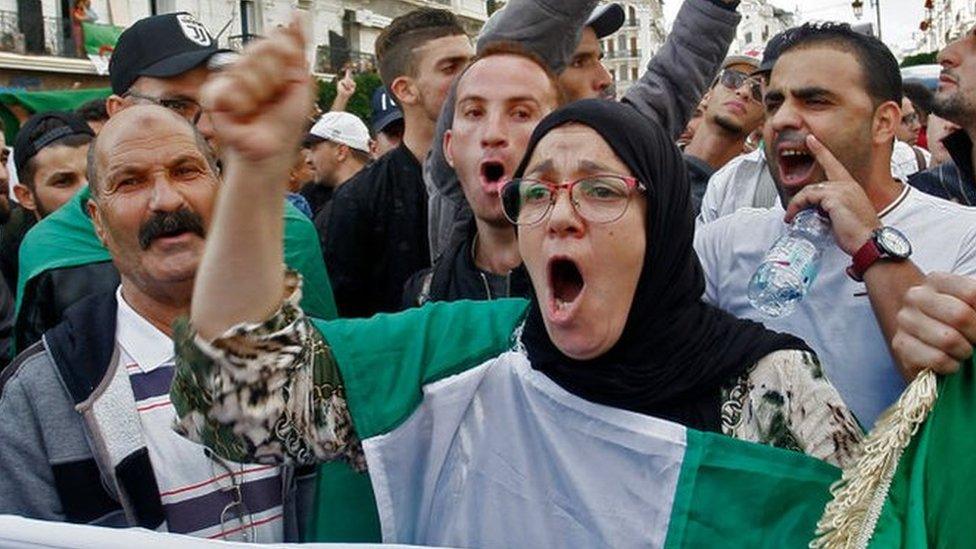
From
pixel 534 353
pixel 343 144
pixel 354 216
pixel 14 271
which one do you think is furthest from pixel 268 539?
pixel 343 144

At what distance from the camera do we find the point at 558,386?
196 centimetres

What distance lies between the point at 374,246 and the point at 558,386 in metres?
1.84

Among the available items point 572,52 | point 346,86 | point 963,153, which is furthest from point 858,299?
point 346,86

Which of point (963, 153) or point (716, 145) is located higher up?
point (963, 153)

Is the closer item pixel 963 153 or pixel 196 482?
pixel 196 482

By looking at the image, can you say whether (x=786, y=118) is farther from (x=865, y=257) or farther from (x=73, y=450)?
(x=73, y=450)

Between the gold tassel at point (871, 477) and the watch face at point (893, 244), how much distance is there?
0.48m

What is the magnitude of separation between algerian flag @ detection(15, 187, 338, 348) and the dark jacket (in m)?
0.77

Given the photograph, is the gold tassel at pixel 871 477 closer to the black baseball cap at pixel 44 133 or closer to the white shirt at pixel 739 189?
the white shirt at pixel 739 189

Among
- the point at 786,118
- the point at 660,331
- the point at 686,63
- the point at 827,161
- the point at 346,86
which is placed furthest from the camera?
the point at 346,86

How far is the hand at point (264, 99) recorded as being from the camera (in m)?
1.46

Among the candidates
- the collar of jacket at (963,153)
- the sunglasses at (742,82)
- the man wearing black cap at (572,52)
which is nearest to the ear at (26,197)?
the man wearing black cap at (572,52)

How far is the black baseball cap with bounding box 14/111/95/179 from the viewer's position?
4.81 metres

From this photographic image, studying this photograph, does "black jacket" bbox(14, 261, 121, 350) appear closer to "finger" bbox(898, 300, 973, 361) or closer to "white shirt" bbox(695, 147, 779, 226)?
"white shirt" bbox(695, 147, 779, 226)
